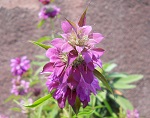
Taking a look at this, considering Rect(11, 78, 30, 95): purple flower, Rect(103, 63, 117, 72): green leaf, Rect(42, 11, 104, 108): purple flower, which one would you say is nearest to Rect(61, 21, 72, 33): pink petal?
Rect(42, 11, 104, 108): purple flower

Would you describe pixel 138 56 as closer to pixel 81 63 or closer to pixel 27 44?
pixel 27 44

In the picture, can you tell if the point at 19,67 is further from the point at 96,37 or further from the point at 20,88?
the point at 96,37

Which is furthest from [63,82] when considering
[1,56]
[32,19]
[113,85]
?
[32,19]

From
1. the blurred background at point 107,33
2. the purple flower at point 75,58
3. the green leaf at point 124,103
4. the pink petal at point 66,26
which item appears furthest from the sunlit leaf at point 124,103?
the pink petal at point 66,26

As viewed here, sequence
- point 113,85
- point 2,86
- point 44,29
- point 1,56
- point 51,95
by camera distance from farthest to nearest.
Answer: point 44,29, point 1,56, point 2,86, point 113,85, point 51,95

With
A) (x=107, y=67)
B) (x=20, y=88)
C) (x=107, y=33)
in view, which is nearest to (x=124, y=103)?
(x=107, y=67)

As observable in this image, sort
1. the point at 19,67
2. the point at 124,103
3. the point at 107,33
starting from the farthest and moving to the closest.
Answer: the point at 107,33 → the point at 124,103 → the point at 19,67
